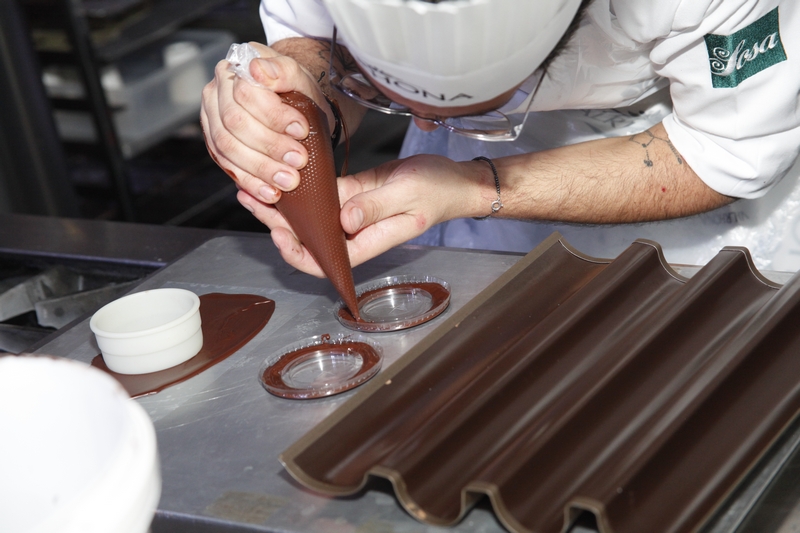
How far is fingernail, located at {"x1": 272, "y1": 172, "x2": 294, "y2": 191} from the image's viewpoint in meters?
1.22

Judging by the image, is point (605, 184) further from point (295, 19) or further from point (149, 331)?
point (149, 331)

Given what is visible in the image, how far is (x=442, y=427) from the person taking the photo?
2.97 ft

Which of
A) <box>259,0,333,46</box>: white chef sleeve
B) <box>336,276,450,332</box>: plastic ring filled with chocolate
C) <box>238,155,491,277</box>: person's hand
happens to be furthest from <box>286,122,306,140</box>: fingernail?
<box>259,0,333,46</box>: white chef sleeve

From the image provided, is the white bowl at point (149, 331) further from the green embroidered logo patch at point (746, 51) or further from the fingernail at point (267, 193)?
the green embroidered logo patch at point (746, 51)

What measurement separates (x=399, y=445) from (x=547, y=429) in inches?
6.6

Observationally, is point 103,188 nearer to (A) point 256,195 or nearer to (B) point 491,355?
Answer: (A) point 256,195

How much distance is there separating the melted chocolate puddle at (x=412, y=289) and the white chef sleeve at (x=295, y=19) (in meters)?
0.61

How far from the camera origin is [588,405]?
90cm

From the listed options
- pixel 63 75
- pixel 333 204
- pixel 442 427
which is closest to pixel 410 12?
pixel 442 427

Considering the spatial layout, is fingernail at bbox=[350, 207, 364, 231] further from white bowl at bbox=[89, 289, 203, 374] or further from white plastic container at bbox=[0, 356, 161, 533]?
white plastic container at bbox=[0, 356, 161, 533]

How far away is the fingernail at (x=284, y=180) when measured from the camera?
122 centimetres

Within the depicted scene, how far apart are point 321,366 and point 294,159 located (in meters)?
0.32

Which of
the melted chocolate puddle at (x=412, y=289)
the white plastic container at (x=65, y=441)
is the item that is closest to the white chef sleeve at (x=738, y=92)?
the melted chocolate puddle at (x=412, y=289)

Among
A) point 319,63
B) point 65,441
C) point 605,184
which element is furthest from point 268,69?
point 65,441
